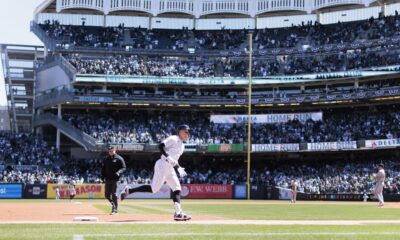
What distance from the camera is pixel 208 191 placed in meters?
55.2

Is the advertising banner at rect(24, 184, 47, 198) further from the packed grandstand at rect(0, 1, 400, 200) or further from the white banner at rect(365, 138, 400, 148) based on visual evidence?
the white banner at rect(365, 138, 400, 148)

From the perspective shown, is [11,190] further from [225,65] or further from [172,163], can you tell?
[172,163]

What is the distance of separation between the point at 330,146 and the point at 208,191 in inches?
508

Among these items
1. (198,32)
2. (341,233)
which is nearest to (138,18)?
(198,32)

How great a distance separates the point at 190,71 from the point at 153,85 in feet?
17.5

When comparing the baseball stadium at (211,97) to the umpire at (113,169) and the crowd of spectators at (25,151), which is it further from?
the umpire at (113,169)

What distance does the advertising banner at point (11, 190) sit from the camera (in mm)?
50050

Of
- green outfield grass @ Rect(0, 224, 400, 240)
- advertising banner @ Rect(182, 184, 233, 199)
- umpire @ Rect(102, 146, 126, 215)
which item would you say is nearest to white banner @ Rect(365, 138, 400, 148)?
advertising banner @ Rect(182, 184, 233, 199)

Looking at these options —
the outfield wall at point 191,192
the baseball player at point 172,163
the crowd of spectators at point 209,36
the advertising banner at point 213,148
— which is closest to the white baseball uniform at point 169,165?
the baseball player at point 172,163

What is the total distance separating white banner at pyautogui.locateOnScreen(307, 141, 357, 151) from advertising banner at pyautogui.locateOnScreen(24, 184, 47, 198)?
25.7 meters

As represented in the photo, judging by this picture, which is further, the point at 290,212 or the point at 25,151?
the point at 25,151

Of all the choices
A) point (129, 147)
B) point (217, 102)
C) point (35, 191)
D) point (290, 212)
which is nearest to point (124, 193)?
point (290, 212)

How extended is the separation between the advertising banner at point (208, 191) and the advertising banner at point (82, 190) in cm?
783

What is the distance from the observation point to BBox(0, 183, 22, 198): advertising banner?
50.0m
